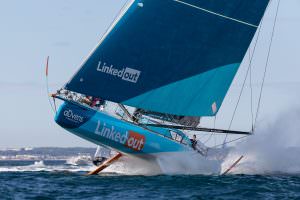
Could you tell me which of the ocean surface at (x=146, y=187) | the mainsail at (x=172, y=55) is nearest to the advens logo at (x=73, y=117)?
the mainsail at (x=172, y=55)

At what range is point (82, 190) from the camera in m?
22.8

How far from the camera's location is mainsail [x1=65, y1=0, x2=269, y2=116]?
92.2ft

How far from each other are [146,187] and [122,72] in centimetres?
589

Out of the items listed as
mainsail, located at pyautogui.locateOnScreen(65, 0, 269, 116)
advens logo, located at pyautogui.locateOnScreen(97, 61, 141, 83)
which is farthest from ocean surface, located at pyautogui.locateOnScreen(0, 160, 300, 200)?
advens logo, located at pyautogui.locateOnScreen(97, 61, 141, 83)

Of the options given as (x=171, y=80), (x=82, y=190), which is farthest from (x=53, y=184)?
(x=171, y=80)

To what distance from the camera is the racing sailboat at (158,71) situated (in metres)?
28.1

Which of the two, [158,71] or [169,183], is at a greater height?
[158,71]

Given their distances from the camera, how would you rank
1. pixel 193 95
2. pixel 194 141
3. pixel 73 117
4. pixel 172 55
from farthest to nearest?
pixel 194 141 < pixel 193 95 < pixel 172 55 < pixel 73 117

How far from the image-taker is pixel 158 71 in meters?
28.7

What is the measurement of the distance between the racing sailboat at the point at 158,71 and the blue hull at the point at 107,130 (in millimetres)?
36

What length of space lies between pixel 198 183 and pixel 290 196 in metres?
3.92

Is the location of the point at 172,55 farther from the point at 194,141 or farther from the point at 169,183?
the point at 169,183

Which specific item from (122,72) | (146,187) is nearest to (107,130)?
(122,72)

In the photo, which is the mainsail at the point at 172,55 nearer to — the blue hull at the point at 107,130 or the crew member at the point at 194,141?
the blue hull at the point at 107,130
